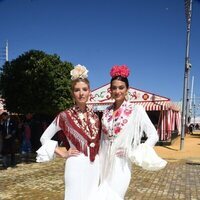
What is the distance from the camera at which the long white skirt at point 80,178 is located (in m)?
3.61

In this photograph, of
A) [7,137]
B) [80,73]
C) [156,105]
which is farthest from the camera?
[156,105]

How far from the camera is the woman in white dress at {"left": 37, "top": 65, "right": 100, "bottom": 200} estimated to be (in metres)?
3.64

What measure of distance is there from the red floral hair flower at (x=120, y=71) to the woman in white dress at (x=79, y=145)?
286 mm

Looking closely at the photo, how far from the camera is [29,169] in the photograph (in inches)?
468

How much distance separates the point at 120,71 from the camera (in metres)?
3.91

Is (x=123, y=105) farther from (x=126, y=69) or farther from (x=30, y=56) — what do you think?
(x=30, y=56)

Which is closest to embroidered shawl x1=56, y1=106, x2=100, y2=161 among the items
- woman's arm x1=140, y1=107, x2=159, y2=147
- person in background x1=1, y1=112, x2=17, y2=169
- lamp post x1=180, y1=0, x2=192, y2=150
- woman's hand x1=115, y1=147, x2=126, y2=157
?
woman's hand x1=115, y1=147, x2=126, y2=157

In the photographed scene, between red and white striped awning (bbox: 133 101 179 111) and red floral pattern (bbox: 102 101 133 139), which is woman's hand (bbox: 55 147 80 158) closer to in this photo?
red floral pattern (bbox: 102 101 133 139)

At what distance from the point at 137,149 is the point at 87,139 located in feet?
1.71

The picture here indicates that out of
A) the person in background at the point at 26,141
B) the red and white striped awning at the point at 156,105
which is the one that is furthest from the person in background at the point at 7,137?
the red and white striped awning at the point at 156,105

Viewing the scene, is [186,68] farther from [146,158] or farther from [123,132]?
[146,158]

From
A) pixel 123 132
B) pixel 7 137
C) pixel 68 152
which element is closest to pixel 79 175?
pixel 68 152

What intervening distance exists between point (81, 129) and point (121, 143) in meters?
0.44

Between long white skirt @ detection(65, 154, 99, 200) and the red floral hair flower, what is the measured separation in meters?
0.91
